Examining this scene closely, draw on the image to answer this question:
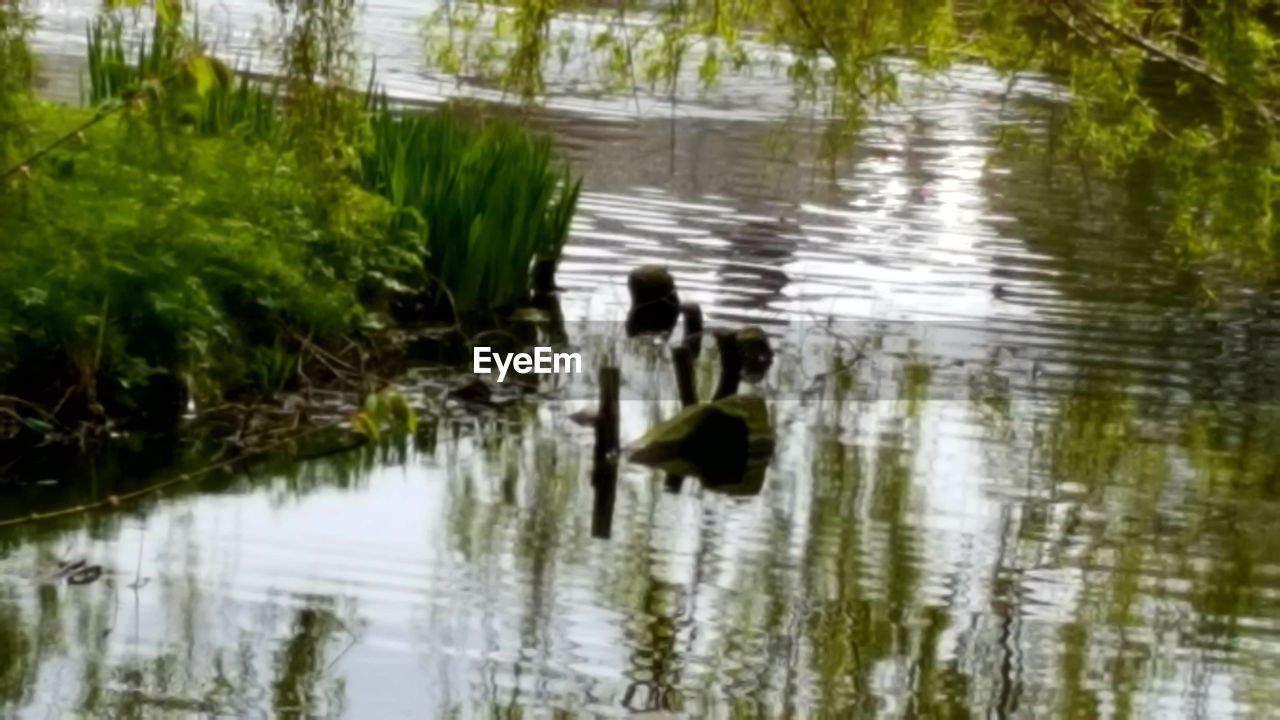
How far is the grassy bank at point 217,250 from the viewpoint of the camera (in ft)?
36.7

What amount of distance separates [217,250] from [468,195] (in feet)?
7.12

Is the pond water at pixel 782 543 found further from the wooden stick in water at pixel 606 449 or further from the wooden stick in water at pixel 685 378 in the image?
the wooden stick in water at pixel 685 378

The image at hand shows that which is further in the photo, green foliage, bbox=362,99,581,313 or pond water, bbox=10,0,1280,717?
green foliage, bbox=362,99,581,313

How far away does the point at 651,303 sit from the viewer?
1497 centimetres

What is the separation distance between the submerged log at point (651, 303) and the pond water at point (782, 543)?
27 cm

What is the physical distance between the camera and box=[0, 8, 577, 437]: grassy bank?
11180 millimetres

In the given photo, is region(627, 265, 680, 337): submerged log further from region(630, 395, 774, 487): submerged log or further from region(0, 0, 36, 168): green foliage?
region(0, 0, 36, 168): green foliage


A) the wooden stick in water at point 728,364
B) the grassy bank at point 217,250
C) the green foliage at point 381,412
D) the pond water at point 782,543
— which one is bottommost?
the pond water at point 782,543

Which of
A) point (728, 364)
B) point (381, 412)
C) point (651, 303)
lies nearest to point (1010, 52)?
point (728, 364)

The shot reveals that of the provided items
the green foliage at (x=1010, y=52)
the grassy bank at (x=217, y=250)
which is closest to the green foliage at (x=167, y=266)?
the grassy bank at (x=217, y=250)

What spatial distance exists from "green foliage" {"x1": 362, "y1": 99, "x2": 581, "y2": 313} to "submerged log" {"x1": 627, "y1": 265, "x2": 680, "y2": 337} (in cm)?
60

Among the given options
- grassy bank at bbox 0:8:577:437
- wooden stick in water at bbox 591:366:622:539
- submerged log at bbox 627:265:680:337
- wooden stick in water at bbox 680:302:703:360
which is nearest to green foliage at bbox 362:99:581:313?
grassy bank at bbox 0:8:577:437

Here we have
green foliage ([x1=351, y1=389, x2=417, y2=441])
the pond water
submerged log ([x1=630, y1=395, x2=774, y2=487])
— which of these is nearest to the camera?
green foliage ([x1=351, y1=389, x2=417, y2=441])

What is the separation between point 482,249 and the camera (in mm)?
14242
